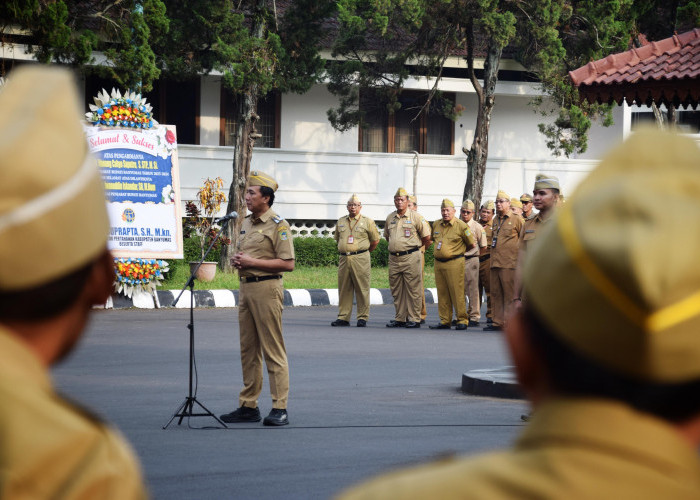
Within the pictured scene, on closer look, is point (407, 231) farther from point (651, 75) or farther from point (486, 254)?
point (651, 75)

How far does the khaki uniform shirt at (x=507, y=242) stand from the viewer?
58.1 feet

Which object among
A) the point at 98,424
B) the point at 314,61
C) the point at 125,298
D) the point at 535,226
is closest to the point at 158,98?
the point at 314,61

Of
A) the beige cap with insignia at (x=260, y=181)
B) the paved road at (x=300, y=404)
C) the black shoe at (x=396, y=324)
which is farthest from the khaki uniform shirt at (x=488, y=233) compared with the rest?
the beige cap with insignia at (x=260, y=181)

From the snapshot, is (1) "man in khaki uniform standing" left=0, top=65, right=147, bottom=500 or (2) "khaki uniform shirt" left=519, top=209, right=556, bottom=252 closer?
(1) "man in khaki uniform standing" left=0, top=65, right=147, bottom=500

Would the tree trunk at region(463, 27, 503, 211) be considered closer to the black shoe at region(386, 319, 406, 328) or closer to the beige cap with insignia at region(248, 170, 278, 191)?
the black shoe at region(386, 319, 406, 328)

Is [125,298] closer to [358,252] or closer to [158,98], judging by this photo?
A: [358,252]

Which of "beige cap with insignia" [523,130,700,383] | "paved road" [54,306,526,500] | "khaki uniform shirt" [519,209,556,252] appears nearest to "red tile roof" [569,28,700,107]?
"khaki uniform shirt" [519,209,556,252]

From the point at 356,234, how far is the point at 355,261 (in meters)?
0.52

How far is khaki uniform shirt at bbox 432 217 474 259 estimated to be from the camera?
19438 mm

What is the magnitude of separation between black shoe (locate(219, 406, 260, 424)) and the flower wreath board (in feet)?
31.5

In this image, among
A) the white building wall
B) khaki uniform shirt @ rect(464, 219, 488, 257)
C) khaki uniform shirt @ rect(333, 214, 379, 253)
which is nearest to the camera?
khaki uniform shirt @ rect(333, 214, 379, 253)

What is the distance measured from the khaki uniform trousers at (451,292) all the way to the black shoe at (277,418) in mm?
10308

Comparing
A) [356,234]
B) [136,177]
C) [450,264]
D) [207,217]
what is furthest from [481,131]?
[136,177]

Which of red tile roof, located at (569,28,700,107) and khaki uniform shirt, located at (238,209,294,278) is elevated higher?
red tile roof, located at (569,28,700,107)
